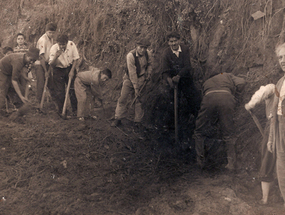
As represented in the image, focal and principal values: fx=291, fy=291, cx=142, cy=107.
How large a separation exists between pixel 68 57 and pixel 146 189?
7.14ft

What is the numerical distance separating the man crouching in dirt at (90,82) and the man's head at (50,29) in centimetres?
69

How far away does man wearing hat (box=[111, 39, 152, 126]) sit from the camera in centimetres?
418

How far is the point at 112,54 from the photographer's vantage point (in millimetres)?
4305

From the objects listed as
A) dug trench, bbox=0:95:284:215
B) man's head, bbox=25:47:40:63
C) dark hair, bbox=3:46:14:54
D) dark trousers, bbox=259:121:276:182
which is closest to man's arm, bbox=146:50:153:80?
dug trench, bbox=0:95:284:215

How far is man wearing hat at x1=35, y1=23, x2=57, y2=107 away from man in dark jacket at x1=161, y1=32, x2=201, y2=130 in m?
1.67

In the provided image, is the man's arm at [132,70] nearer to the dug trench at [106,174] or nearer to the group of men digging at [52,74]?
the group of men digging at [52,74]

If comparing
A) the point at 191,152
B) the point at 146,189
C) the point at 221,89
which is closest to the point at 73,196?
the point at 146,189

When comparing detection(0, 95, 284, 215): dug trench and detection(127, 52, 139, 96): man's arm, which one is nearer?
detection(0, 95, 284, 215): dug trench

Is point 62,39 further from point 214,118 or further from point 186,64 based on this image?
point 214,118

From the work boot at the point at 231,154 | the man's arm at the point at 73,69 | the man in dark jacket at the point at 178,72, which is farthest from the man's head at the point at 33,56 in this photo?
the work boot at the point at 231,154

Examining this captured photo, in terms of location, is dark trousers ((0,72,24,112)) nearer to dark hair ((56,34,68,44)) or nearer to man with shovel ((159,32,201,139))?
dark hair ((56,34,68,44))

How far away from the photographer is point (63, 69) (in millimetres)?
4273

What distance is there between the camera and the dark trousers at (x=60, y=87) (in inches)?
167

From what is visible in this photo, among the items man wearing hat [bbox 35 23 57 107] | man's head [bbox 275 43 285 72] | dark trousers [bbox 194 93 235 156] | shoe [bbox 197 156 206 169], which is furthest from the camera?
man wearing hat [bbox 35 23 57 107]
